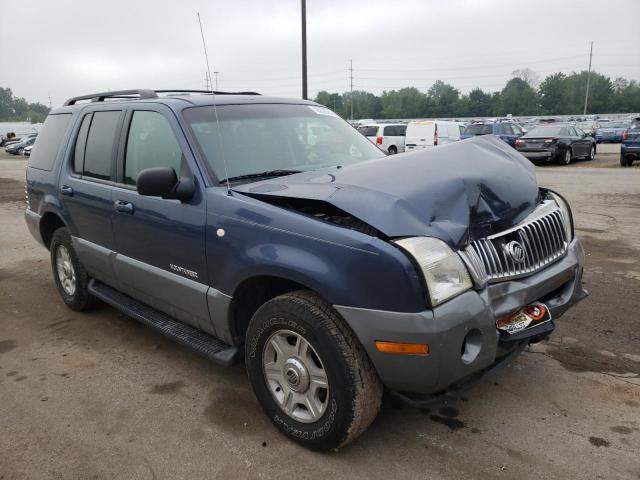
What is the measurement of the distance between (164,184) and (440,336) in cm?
179

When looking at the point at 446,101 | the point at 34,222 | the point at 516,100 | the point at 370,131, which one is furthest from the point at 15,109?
the point at 34,222

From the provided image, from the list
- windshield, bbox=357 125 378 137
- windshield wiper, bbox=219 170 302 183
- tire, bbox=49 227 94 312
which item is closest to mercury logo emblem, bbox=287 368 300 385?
windshield wiper, bbox=219 170 302 183

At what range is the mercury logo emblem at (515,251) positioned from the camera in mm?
2771

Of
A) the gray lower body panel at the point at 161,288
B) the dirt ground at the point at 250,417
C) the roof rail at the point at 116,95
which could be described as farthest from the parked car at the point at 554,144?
the gray lower body panel at the point at 161,288

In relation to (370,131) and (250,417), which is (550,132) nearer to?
(370,131)

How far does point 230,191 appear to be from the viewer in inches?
120

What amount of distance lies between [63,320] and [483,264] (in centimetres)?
391

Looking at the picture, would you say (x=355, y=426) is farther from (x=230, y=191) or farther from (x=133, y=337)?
(x=133, y=337)

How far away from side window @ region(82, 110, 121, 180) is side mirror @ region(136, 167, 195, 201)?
114cm

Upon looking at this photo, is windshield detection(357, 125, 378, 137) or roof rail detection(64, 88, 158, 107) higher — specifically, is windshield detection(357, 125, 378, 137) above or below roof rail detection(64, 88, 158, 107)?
below

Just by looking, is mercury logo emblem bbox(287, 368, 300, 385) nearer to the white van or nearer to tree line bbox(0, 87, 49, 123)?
the white van

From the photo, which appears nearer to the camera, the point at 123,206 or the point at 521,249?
the point at 521,249

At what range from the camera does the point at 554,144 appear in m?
19.5

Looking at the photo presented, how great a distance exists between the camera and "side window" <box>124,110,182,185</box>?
3452mm
